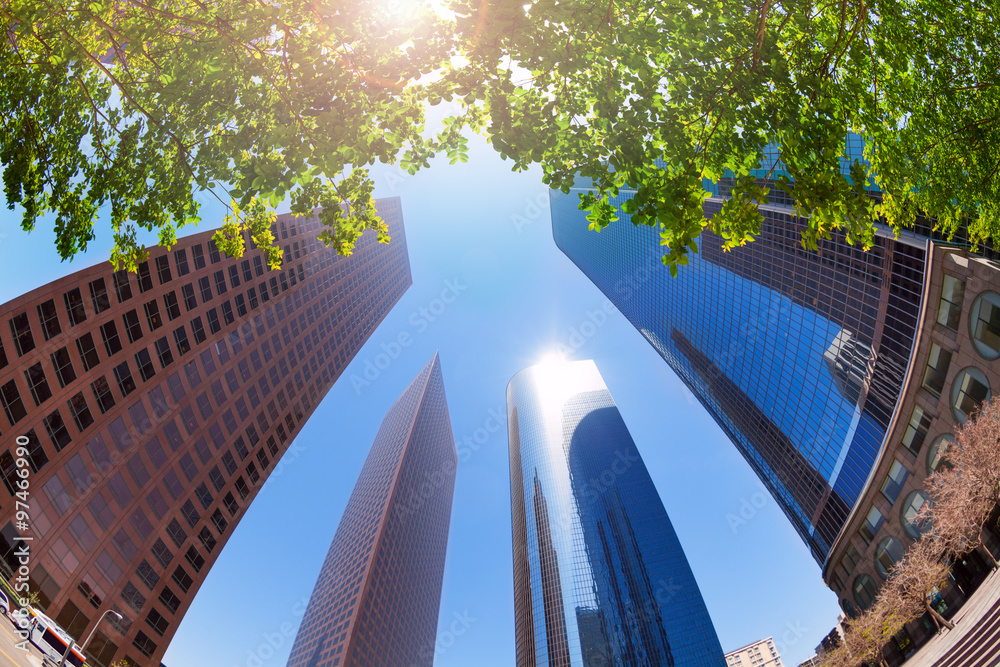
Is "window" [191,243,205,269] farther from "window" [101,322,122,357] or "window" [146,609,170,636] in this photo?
"window" [146,609,170,636]

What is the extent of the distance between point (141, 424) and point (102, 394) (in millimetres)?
4691

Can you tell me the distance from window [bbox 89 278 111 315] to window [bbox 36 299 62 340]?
311 cm

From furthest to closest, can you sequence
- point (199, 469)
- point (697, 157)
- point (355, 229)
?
point (199, 469)
point (355, 229)
point (697, 157)

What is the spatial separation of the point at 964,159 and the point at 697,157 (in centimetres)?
738

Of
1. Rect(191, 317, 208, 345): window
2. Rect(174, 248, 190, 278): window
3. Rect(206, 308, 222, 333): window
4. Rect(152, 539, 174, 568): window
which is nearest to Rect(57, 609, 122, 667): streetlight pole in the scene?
Rect(152, 539, 174, 568): window

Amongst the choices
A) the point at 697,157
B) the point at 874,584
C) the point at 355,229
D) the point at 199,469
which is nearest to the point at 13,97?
Result: the point at 355,229

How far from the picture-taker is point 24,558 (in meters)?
28.6

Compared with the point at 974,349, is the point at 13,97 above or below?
below

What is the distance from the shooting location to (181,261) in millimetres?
45750

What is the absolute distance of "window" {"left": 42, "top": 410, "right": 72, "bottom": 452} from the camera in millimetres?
32312

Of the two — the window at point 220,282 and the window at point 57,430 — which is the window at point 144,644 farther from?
the window at point 220,282

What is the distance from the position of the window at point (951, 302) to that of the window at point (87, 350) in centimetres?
7192

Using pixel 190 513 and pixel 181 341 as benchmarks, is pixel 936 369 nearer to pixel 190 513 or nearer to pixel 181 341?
pixel 181 341

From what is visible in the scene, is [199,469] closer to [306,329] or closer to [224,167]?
[306,329]
